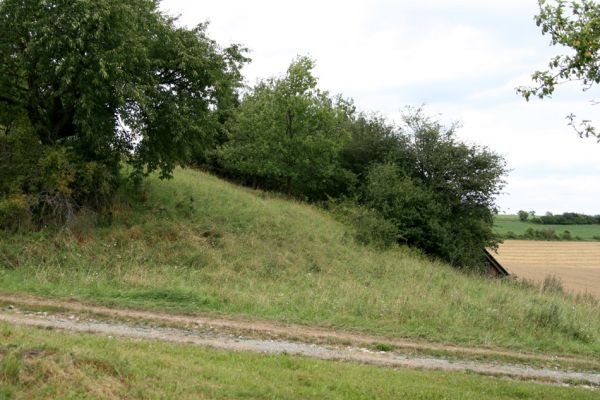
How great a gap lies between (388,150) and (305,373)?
110 ft

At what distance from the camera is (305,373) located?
320 inches

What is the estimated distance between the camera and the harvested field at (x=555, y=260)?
43531mm

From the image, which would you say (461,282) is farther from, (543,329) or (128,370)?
(128,370)

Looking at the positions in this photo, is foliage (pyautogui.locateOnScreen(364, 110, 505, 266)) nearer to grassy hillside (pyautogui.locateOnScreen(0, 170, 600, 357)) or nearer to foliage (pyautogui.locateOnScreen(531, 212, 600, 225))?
grassy hillside (pyautogui.locateOnScreen(0, 170, 600, 357))

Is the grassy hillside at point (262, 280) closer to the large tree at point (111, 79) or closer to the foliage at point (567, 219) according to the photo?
the large tree at point (111, 79)

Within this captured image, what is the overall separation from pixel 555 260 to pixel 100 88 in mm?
49164

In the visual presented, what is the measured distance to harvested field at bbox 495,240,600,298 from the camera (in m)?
43.5

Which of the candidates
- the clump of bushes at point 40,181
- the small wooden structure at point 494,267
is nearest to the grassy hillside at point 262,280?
the clump of bushes at point 40,181

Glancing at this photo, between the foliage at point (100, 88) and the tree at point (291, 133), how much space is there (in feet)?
47.1

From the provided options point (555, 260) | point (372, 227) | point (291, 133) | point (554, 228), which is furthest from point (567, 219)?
point (372, 227)

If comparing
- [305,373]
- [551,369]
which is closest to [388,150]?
[551,369]

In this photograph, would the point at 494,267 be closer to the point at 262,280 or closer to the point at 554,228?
the point at 262,280

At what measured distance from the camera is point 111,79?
61.3 feet

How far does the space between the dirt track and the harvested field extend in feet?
103
